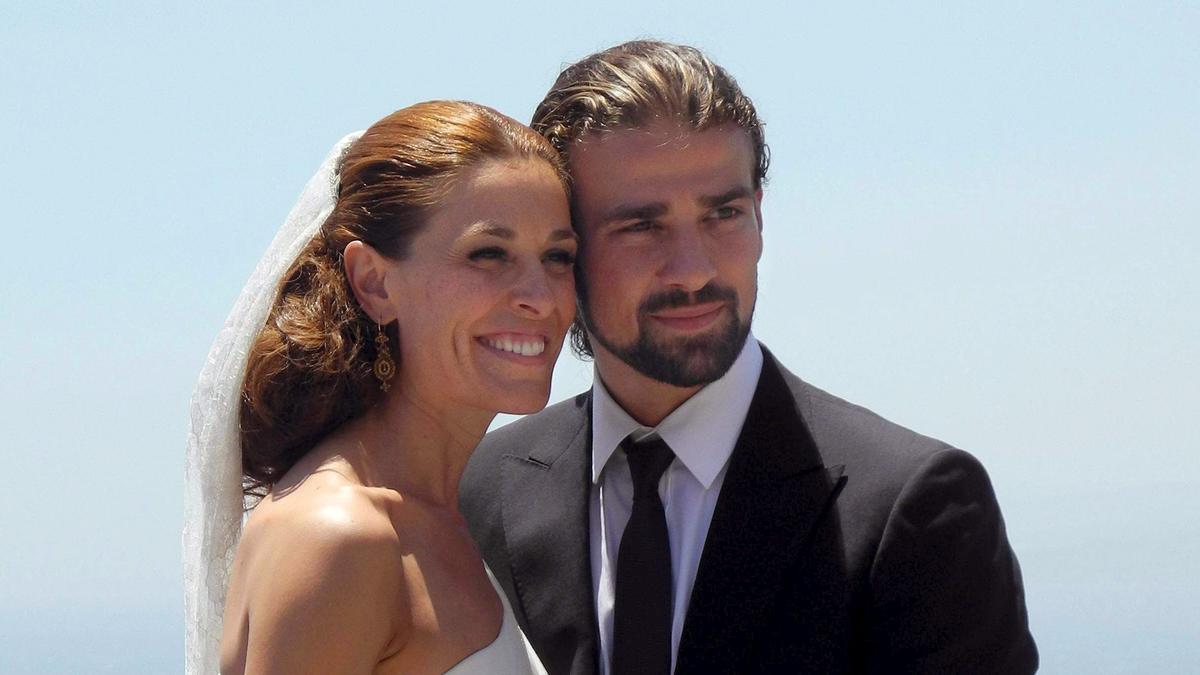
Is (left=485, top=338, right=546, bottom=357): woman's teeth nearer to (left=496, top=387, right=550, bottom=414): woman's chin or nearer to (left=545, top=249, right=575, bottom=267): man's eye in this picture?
(left=496, top=387, right=550, bottom=414): woman's chin

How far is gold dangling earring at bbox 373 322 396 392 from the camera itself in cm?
455

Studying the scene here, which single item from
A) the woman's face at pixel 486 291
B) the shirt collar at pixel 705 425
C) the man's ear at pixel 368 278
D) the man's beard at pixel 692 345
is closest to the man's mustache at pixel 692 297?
the man's beard at pixel 692 345

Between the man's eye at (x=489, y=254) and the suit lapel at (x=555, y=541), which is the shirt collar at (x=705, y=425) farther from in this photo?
the man's eye at (x=489, y=254)

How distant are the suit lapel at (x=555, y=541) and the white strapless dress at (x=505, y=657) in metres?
0.25

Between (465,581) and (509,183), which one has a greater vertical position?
(509,183)

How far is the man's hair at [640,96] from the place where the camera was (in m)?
5.16

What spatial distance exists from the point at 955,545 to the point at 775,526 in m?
0.53

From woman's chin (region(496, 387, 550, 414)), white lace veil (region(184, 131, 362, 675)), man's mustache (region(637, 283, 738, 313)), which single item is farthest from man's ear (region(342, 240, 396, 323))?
man's mustache (region(637, 283, 738, 313))

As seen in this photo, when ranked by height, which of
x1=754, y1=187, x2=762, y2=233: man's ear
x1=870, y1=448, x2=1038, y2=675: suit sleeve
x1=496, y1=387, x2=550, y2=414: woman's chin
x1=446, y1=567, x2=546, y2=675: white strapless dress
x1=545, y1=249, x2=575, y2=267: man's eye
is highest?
x1=754, y1=187, x2=762, y2=233: man's ear

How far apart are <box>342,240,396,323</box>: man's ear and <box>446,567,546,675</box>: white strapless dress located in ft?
2.67

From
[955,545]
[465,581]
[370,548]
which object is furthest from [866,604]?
[370,548]

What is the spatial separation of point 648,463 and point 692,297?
0.53m

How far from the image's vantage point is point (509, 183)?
453 cm

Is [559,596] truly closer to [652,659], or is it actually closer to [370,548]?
[652,659]
